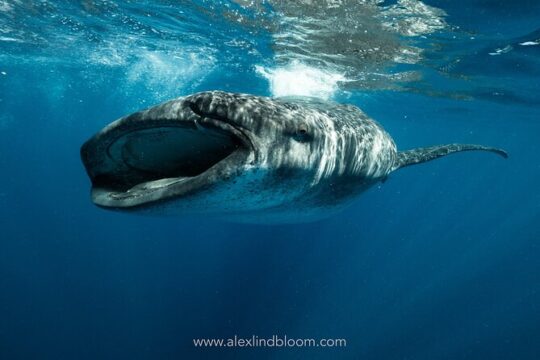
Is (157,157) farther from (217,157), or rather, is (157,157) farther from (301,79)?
(301,79)

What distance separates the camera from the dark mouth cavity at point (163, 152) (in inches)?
109

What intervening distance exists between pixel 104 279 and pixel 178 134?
2616 cm

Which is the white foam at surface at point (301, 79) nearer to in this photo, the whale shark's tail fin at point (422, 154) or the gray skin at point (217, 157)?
the whale shark's tail fin at point (422, 154)

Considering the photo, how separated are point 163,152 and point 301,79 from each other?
16.4m

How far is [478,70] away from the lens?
1429cm

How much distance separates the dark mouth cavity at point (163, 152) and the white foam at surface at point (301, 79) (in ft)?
44.8

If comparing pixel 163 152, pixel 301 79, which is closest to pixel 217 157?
pixel 163 152

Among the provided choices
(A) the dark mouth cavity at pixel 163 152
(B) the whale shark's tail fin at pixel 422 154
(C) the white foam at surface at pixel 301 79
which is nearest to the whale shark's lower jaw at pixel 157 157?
(A) the dark mouth cavity at pixel 163 152

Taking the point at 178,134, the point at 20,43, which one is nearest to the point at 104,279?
the point at 20,43

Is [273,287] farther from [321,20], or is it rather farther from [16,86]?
[16,86]

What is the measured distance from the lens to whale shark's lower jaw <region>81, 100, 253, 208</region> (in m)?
2.32

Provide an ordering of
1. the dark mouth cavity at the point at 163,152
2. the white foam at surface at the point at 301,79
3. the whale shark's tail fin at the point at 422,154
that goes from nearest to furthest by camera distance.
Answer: the dark mouth cavity at the point at 163,152 → the whale shark's tail fin at the point at 422,154 → the white foam at surface at the point at 301,79

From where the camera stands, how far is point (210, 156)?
340 centimetres

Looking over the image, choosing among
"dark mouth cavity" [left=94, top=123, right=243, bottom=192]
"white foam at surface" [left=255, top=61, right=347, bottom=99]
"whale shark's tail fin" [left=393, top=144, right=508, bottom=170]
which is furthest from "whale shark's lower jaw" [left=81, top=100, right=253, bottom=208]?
"white foam at surface" [left=255, top=61, right=347, bottom=99]
